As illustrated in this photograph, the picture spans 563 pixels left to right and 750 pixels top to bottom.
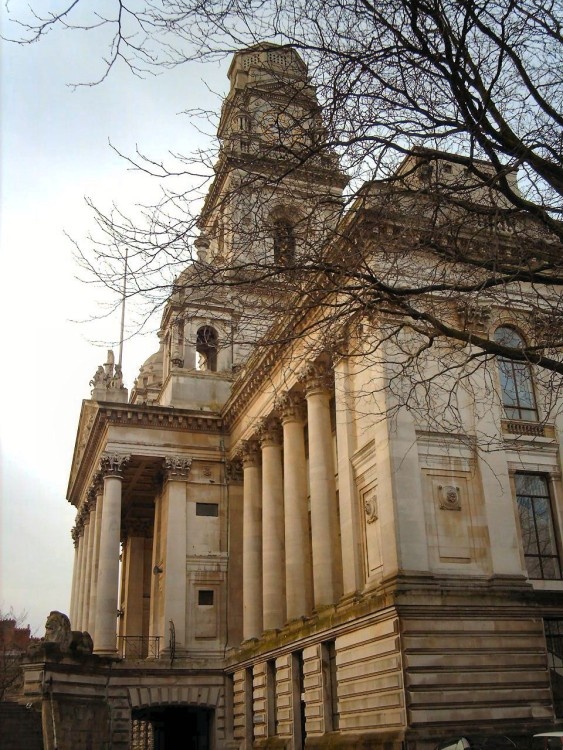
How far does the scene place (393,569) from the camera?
2192 centimetres

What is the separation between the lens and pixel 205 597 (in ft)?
126

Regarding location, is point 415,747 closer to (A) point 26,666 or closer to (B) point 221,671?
(A) point 26,666

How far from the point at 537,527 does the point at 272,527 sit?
38.6 feet

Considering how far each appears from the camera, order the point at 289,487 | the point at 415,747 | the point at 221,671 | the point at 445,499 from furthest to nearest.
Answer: the point at 221,671 → the point at 289,487 → the point at 445,499 → the point at 415,747

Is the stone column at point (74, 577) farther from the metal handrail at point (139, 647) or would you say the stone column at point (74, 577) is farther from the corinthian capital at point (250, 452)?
the corinthian capital at point (250, 452)

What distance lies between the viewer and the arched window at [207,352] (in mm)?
43375

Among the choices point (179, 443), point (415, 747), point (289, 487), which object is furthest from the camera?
point (179, 443)

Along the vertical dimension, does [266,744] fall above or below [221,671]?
below

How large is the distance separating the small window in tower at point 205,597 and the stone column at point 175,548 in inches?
32.6

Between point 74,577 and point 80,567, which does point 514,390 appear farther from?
point 74,577

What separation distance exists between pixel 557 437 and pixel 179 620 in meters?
19.6

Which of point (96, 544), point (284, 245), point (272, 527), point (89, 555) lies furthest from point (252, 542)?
point (284, 245)

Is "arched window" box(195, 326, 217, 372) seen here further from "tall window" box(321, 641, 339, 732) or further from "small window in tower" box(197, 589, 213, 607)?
"tall window" box(321, 641, 339, 732)

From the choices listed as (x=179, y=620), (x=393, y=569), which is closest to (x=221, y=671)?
(x=179, y=620)
